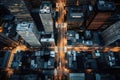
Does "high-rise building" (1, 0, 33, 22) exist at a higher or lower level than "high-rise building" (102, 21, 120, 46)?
higher

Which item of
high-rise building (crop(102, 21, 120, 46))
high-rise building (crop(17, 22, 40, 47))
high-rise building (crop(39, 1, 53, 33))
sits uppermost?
high-rise building (crop(39, 1, 53, 33))

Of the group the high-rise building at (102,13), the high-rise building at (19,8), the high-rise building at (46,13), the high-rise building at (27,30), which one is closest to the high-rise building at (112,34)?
the high-rise building at (102,13)

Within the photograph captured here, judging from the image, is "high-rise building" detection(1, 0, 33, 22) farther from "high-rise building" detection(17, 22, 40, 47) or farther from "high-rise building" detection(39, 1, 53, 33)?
"high-rise building" detection(17, 22, 40, 47)

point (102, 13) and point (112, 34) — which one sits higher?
point (102, 13)

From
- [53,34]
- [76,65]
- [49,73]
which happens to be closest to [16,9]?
[53,34]

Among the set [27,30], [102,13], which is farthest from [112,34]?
[27,30]

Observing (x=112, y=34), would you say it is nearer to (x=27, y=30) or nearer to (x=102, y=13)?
(x=102, y=13)

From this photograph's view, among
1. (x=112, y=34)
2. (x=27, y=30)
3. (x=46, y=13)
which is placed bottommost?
(x=112, y=34)

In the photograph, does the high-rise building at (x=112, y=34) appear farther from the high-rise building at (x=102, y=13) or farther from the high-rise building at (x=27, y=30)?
the high-rise building at (x=27, y=30)

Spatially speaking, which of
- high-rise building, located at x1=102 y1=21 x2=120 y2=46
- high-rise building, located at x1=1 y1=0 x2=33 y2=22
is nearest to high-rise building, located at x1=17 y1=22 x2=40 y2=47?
high-rise building, located at x1=1 y1=0 x2=33 y2=22

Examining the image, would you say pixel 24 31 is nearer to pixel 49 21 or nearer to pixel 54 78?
pixel 49 21

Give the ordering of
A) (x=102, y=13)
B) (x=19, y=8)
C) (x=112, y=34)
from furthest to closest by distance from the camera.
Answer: (x=112, y=34)
(x=19, y=8)
(x=102, y=13)

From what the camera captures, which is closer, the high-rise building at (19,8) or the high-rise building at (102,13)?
the high-rise building at (102,13)
